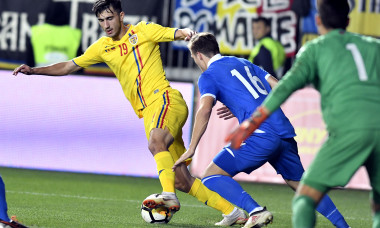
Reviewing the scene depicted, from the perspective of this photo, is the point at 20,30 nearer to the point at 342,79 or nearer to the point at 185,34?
the point at 185,34

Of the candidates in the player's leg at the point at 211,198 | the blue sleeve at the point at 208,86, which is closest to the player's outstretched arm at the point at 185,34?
the blue sleeve at the point at 208,86

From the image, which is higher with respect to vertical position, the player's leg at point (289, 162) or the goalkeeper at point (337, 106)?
the goalkeeper at point (337, 106)

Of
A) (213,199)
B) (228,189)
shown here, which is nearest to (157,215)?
(213,199)

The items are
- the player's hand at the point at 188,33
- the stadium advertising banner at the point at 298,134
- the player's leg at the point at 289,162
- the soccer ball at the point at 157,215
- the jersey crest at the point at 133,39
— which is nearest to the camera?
the player's leg at the point at 289,162

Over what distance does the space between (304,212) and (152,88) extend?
3.07m

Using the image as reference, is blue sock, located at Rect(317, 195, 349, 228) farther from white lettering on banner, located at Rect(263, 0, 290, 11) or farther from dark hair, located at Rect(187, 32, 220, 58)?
white lettering on banner, located at Rect(263, 0, 290, 11)

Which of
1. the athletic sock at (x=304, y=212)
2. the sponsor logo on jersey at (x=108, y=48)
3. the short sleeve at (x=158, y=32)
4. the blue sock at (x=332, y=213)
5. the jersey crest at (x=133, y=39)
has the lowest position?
the blue sock at (x=332, y=213)

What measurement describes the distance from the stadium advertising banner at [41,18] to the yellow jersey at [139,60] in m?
5.40

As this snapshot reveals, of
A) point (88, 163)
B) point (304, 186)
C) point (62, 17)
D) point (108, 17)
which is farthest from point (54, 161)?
point (304, 186)

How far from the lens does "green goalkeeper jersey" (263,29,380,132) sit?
13.4ft

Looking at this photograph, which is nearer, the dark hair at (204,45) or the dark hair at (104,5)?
the dark hair at (204,45)

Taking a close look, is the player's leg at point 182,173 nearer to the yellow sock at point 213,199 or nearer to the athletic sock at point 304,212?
the yellow sock at point 213,199

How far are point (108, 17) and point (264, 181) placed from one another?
530 cm

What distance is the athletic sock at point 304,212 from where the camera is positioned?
161 inches
